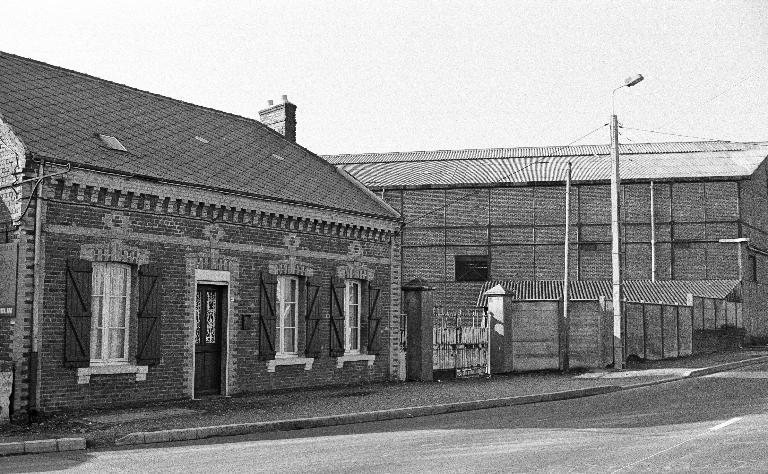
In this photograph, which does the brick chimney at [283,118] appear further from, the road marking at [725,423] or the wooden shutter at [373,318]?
the road marking at [725,423]

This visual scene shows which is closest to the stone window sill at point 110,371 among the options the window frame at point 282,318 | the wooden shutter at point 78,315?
the wooden shutter at point 78,315

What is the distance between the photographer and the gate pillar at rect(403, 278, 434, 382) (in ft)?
76.3

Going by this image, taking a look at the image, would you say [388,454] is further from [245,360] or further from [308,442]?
[245,360]

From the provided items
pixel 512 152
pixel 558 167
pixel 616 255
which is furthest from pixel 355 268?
pixel 512 152

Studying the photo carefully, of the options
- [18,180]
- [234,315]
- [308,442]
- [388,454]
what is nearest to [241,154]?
[234,315]

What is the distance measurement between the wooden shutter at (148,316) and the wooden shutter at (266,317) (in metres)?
2.81

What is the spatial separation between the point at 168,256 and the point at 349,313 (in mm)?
6070

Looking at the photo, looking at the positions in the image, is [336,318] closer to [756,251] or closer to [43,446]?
[43,446]

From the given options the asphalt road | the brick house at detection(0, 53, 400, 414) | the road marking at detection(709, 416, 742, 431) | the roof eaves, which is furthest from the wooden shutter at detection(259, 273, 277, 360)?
the road marking at detection(709, 416, 742, 431)

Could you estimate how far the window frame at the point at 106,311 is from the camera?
15898 mm

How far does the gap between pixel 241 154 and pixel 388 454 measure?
39.0 feet

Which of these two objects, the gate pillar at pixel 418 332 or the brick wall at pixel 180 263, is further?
the gate pillar at pixel 418 332

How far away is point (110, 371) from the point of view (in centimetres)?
1581

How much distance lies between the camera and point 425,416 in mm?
15906
